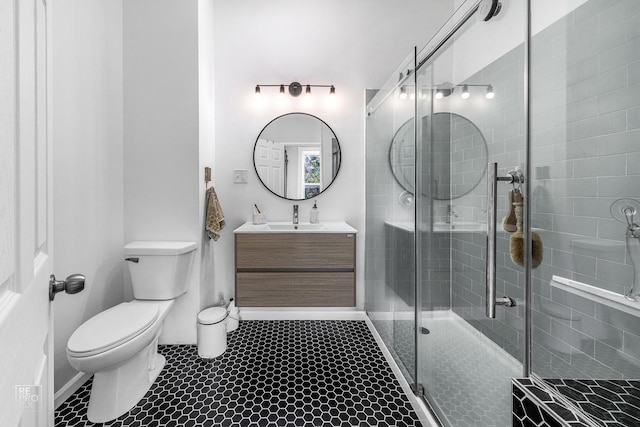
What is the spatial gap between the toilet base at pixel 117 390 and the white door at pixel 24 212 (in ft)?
2.82

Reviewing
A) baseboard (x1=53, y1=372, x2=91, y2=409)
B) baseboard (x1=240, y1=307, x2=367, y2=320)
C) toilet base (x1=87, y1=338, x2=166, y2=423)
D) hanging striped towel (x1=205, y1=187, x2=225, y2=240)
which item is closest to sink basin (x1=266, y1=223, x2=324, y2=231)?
hanging striped towel (x1=205, y1=187, x2=225, y2=240)

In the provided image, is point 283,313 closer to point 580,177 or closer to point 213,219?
point 213,219

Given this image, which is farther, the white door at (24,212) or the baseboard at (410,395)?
the baseboard at (410,395)

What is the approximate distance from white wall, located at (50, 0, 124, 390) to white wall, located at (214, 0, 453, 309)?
0.81m

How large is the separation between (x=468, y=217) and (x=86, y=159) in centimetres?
207

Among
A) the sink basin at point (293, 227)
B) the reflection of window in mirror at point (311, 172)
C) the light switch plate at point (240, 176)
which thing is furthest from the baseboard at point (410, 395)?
the light switch plate at point (240, 176)

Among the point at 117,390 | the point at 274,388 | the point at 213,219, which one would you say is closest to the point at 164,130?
the point at 213,219

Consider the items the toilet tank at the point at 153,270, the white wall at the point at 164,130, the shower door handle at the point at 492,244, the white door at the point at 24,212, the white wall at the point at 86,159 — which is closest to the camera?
the white door at the point at 24,212

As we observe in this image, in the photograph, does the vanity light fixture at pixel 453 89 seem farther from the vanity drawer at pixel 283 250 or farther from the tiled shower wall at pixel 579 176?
the vanity drawer at pixel 283 250

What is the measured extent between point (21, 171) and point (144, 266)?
1.54 meters

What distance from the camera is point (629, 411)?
725mm

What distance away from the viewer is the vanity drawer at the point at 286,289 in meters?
2.31

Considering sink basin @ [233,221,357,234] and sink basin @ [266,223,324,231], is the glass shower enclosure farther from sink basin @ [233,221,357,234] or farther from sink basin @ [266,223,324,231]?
sink basin @ [266,223,324,231]

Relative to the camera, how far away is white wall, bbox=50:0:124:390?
5.01ft
